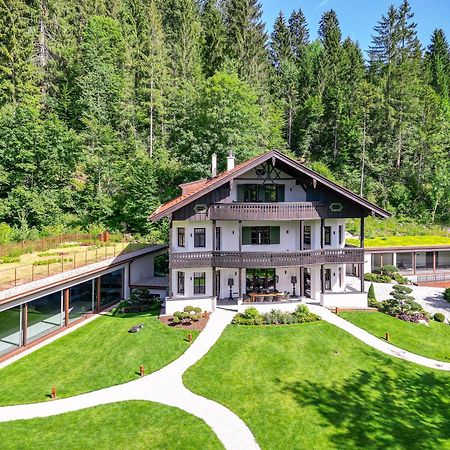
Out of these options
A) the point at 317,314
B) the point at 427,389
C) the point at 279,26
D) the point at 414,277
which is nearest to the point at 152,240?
the point at 317,314

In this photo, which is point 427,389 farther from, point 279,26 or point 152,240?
point 279,26

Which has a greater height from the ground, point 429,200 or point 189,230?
point 429,200

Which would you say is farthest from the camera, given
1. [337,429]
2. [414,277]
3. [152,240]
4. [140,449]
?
[152,240]

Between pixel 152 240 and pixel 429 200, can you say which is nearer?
pixel 152 240

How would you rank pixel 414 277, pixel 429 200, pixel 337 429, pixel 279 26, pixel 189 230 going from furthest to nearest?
pixel 279 26, pixel 429 200, pixel 414 277, pixel 189 230, pixel 337 429

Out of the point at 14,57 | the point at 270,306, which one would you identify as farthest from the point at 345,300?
the point at 14,57

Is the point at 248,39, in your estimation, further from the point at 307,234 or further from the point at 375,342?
the point at 375,342

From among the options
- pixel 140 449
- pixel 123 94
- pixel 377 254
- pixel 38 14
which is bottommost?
pixel 140 449
